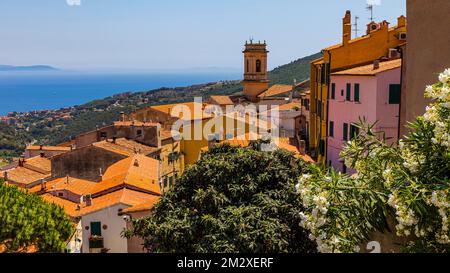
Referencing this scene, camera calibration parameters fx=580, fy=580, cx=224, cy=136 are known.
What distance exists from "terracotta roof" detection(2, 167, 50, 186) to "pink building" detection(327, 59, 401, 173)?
24134 millimetres

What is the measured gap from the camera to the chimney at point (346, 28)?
31891 mm

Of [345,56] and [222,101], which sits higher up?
[345,56]

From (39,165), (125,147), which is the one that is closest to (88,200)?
(125,147)

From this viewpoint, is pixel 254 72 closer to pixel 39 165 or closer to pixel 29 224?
pixel 39 165

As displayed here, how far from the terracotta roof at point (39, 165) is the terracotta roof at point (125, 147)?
21.9 ft

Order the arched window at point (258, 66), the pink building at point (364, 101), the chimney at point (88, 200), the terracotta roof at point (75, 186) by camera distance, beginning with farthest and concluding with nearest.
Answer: the arched window at point (258, 66) < the terracotta roof at point (75, 186) < the chimney at point (88, 200) < the pink building at point (364, 101)

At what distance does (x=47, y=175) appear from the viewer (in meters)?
45.9

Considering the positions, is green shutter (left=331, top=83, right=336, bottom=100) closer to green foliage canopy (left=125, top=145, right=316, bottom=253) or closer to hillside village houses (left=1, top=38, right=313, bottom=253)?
hillside village houses (left=1, top=38, right=313, bottom=253)

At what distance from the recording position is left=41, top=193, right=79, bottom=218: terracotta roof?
1108 inches

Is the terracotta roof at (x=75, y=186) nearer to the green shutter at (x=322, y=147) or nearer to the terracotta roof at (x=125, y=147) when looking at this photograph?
the terracotta roof at (x=125, y=147)

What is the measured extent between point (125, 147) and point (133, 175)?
1268 centimetres

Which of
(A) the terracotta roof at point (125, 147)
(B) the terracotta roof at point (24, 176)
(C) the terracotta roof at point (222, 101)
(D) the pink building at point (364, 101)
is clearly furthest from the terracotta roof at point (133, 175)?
(C) the terracotta roof at point (222, 101)

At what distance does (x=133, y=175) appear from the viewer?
33.3 m
